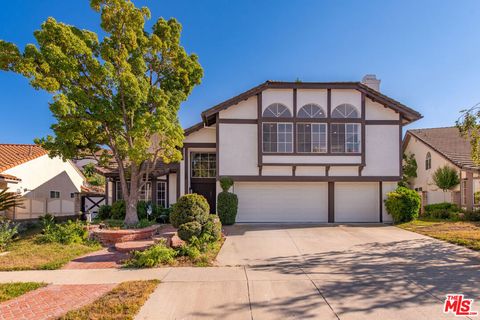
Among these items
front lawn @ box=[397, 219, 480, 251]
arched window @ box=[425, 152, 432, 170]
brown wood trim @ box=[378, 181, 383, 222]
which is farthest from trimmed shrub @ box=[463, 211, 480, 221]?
arched window @ box=[425, 152, 432, 170]

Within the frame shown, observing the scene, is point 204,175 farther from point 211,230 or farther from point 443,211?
point 443,211

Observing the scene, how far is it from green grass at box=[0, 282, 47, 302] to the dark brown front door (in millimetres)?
10932

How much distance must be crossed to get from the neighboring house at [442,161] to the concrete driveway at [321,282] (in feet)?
34.3

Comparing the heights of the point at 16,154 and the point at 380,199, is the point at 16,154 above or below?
above

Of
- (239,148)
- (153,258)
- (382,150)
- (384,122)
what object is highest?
(384,122)

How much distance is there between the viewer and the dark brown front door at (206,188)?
1703 centimetres

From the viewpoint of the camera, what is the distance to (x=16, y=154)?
53.3 ft

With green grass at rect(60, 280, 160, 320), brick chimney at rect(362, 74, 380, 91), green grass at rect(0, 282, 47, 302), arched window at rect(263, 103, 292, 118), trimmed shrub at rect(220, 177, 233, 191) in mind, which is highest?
brick chimney at rect(362, 74, 380, 91)

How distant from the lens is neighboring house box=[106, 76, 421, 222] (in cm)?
1546

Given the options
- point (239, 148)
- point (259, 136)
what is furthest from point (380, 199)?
point (239, 148)

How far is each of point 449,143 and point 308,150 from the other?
13102mm

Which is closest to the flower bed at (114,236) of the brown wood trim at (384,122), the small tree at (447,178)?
the brown wood trim at (384,122)

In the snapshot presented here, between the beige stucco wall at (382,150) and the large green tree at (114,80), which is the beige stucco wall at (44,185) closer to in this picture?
the large green tree at (114,80)

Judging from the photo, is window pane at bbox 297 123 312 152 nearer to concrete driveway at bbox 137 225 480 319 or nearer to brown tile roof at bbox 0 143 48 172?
concrete driveway at bbox 137 225 480 319
